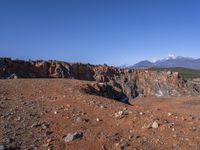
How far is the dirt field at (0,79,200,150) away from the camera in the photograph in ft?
34.3

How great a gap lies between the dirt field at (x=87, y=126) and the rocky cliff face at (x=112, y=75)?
22706mm

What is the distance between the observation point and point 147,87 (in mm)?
52000

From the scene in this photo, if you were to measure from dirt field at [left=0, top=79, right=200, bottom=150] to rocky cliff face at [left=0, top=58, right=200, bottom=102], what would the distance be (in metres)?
22.7

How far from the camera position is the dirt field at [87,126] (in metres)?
10.4

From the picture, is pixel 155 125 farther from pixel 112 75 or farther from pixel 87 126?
pixel 112 75

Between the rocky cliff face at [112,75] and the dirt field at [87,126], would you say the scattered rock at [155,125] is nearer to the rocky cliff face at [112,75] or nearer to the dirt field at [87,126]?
the dirt field at [87,126]

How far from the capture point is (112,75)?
50531mm

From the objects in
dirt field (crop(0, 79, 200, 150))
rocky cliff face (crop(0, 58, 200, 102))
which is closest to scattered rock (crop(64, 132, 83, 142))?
dirt field (crop(0, 79, 200, 150))

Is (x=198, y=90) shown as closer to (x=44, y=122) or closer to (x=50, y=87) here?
(x=50, y=87)

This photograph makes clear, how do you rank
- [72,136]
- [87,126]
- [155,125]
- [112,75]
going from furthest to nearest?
1. [112,75]
2. [155,125]
3. [87,126]
4. [72,136]

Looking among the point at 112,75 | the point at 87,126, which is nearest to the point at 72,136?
the point at 87,126

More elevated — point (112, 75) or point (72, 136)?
point (112, 75)

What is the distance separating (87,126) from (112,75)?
3878 cm

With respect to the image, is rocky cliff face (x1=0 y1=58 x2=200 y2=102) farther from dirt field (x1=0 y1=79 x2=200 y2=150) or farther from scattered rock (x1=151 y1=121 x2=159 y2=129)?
scattered rock (x1=151 y1=121 x2=159 y2=129)
